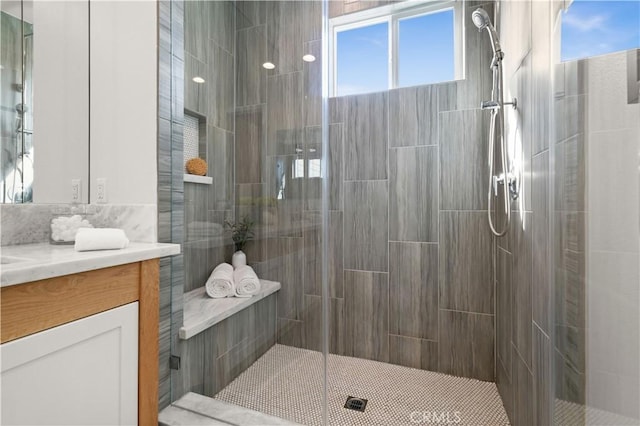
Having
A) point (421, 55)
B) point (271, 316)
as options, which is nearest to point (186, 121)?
point (271, 316)

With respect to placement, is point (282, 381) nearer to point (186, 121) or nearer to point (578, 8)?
point (186, 121)

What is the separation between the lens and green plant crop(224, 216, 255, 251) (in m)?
1.53

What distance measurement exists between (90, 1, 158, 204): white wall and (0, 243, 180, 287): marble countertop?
265mm

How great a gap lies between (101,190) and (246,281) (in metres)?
0.80

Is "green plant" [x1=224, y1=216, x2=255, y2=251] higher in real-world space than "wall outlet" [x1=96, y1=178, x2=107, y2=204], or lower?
lower

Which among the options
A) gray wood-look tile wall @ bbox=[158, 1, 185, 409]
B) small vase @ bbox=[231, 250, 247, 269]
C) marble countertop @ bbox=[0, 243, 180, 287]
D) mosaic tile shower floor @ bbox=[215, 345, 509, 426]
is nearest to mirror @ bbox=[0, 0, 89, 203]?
marble countertop @ bbox=[0, 243, 180, 287]

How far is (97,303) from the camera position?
103cm

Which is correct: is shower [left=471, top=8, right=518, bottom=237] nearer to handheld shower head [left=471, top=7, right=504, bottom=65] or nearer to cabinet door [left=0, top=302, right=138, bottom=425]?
handheld shower head [left=471, top=7, right=504, bottom=65]

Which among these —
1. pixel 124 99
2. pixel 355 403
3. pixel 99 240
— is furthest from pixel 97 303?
pixel 355 403

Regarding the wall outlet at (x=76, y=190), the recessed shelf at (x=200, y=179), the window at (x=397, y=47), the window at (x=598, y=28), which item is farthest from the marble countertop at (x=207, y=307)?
the window at (x=397, y=47)

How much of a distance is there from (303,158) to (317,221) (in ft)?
0.98

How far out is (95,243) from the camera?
1127mm

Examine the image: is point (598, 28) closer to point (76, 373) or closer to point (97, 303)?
point (97, 303)

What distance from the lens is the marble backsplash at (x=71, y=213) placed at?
130 centimetres
